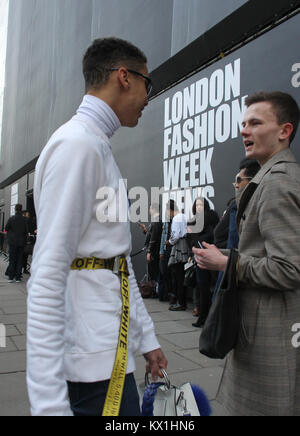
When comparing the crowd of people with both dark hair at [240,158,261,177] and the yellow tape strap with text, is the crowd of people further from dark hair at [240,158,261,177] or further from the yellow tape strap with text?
the yellow tape strap with text

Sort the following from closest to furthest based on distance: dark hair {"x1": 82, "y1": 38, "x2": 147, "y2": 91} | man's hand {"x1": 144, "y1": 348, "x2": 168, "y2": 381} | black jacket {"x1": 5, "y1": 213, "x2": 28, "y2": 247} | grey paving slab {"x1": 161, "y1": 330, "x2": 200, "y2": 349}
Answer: dark hair {"x1": 82, "y1": 38, "x2": 147, "y2": 91} → man's hand {"x1": 144, "y1": 348, "x2": 168, "y2": 381} → grey paving slab {"x1": 161, "y1": 330, "x2": 200, "y2": 349} → black jacket {"x1": 5, "y1": 213, "x2": 28, "y2": 247}

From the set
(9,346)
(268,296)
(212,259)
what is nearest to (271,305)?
(268,296)

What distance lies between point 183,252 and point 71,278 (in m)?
5.24

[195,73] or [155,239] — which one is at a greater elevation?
[195,73]

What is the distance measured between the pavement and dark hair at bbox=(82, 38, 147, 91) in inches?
58.2

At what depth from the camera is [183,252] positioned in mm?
6266

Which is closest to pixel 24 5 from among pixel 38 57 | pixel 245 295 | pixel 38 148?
pixel 38 57

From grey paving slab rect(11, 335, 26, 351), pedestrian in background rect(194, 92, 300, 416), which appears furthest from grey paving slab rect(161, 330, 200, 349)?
pedestrian in background rect(194, 92, 300, 416)

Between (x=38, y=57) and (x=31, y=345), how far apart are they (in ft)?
70.1

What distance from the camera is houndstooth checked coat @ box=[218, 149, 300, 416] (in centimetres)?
141

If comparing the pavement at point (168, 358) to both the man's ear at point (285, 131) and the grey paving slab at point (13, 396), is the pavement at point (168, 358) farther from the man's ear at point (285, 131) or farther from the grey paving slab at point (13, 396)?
the man's ear at point (285, 131)

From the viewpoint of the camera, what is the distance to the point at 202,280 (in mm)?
5496

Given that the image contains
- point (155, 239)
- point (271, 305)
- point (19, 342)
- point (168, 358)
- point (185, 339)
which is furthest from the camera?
point (155, 239)

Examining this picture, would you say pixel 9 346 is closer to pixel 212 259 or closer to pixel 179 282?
pixel 179 282
